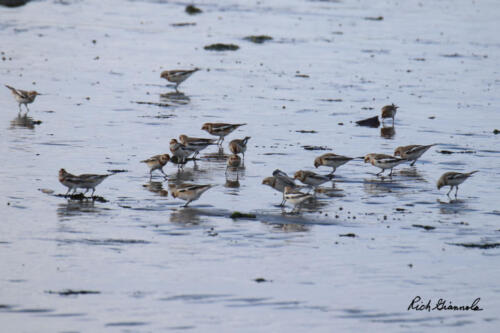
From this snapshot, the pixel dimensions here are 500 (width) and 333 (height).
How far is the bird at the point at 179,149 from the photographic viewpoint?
2636 cm

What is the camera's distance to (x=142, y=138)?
1156 inches

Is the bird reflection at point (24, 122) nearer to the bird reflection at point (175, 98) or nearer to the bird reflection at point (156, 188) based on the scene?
the bird reflection at point (175, 98)

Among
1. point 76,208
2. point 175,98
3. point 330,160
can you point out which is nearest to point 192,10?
point 175,98

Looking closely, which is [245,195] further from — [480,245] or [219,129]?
[219,129]

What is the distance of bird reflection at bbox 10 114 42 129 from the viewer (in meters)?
30.5

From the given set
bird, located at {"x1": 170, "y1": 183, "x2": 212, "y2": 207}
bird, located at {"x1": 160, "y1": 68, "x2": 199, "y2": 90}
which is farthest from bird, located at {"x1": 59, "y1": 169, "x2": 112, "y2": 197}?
bird, located at {"x1": 160, "y1": 68, "x2": 199, "y2": 90}

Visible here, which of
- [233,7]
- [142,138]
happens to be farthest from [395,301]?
[233,7]

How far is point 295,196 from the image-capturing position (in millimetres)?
20875

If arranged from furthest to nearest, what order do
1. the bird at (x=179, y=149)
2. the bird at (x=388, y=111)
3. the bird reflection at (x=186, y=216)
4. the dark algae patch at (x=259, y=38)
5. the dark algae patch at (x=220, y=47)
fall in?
1. the dark algae patch at (x=259, y=38)
2. the dark algae patch at (x=220, y=47)
3. the bird at (x=388, y=111)
4. the bird at (x=179, y=149)
5. the bird reflection at (x=186, y=216)

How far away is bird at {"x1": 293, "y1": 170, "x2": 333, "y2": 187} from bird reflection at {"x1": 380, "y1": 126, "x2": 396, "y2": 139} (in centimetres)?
907

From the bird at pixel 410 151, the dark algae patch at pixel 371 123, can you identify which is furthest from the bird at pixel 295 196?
the dark algae patch at pixel 371 123

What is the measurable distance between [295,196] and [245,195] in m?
2.30

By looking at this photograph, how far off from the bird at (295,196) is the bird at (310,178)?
5.92ft

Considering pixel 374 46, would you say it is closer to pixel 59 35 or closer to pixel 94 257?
pixel 59 35
